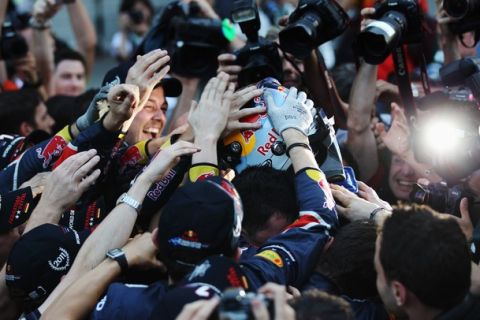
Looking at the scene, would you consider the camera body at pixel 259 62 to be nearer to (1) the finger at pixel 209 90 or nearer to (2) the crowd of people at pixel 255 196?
(2) the crowd of people at pixel 255 196

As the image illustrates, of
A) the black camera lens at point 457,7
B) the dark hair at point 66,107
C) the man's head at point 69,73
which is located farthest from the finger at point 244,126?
the man's head at point 69,73

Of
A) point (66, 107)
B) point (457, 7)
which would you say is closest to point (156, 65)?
point (457, 7)

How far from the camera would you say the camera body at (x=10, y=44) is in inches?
244

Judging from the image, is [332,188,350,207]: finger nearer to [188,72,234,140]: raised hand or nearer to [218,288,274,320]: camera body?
[188,72,234,140]: raised hand

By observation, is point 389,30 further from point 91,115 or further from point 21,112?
point 21,112

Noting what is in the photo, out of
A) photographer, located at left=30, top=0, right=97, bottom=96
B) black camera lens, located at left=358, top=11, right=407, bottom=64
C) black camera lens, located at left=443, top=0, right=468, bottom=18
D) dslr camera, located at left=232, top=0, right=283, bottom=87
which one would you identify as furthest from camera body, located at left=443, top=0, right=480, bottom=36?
photographer, located at left=30, top=0, right=97, bottom=96

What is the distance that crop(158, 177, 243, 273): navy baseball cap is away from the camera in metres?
2.87

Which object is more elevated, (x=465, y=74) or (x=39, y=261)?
(x=39, y=261)

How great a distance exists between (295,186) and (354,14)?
5801 mm

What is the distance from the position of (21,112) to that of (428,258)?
3.60 meters

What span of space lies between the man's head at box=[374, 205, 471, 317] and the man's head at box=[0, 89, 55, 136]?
11.1 ft

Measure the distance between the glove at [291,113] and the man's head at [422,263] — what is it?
84cm

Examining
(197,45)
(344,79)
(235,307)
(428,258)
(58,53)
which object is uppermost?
(235,307)

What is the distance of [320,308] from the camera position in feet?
8.29
